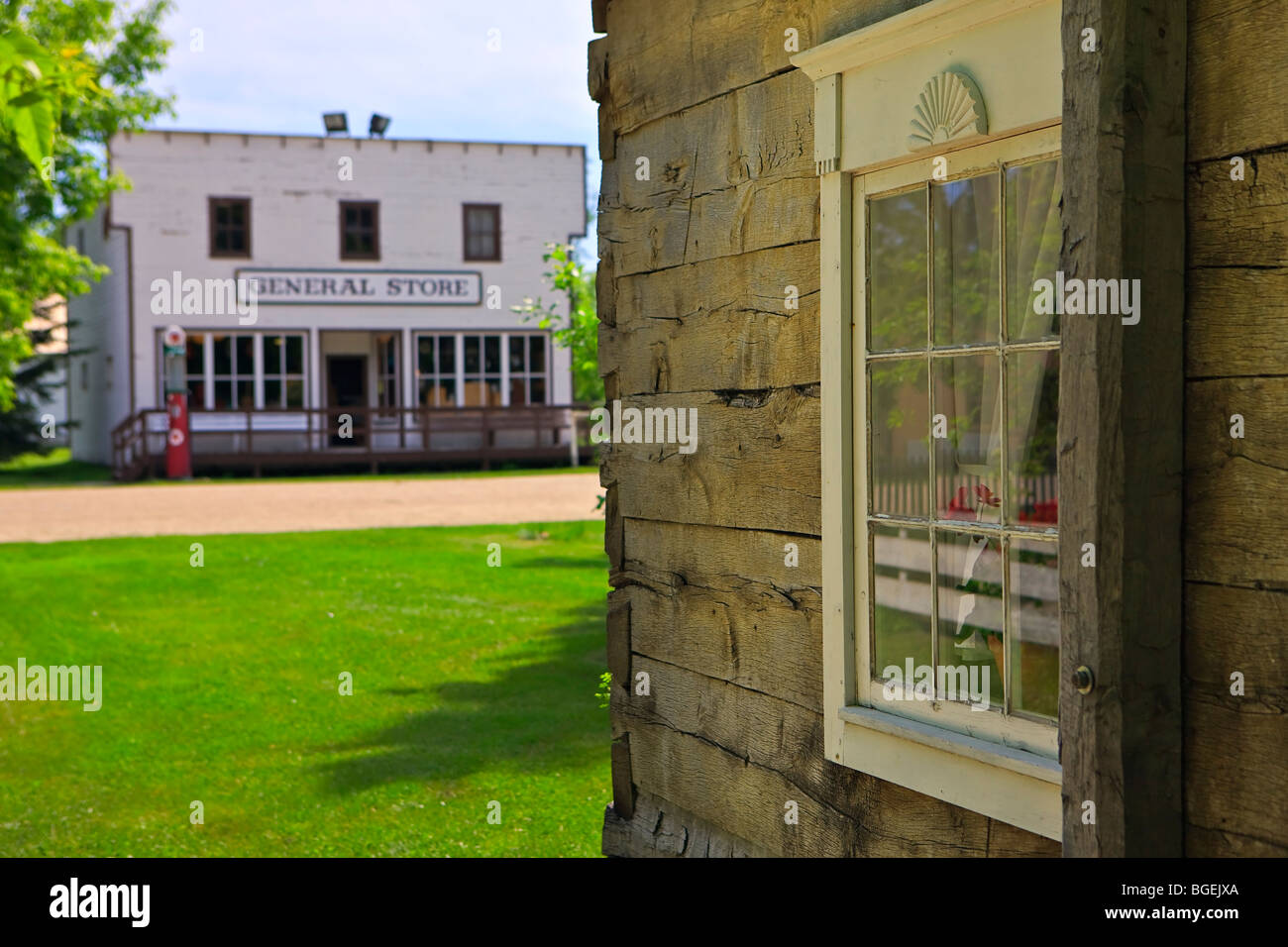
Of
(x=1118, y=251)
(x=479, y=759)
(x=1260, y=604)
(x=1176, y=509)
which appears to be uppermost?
(x=1118, y=251)

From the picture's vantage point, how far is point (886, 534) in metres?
3.31

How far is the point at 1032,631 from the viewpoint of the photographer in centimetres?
300

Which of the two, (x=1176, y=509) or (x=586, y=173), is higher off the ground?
(x=586, y=173)

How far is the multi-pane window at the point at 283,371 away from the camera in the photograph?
29.0 meters

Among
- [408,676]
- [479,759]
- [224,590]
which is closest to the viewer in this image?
[479,759]

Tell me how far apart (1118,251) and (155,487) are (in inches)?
938

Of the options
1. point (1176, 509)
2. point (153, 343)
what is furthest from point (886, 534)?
point (153, 343)

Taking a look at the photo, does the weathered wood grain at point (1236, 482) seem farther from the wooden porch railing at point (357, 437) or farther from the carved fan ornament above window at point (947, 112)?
the wooden porch railing at point (357, 437)

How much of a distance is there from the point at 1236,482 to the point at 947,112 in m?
1.12

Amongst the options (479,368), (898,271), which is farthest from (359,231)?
(898,271)

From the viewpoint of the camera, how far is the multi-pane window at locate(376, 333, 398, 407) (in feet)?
100
